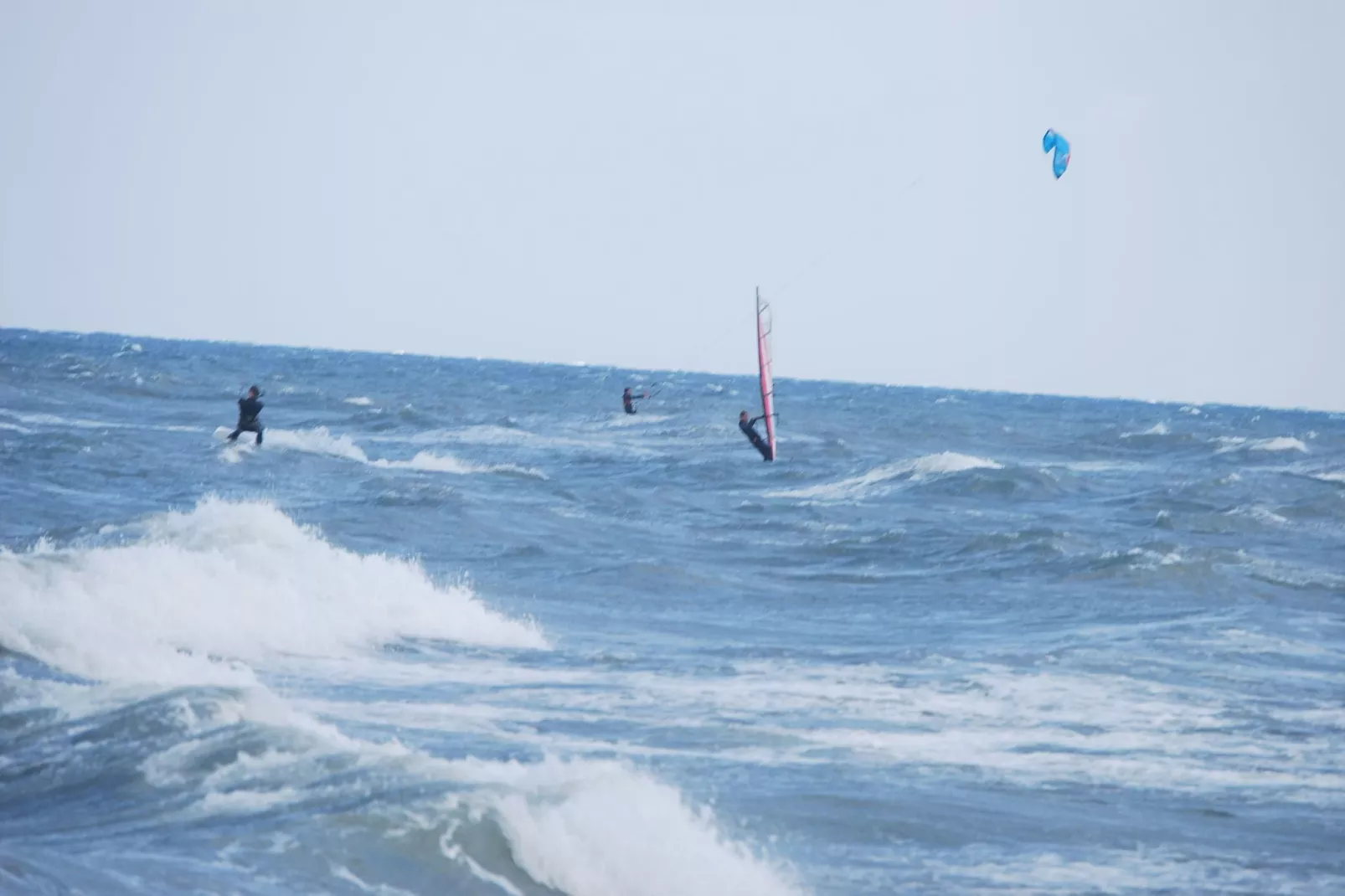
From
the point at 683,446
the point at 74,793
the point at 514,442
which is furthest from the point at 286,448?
the point at 74,793

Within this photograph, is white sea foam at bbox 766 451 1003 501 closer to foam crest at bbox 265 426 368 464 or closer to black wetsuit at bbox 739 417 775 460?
black wetsuit at bbox 739 417 775 460

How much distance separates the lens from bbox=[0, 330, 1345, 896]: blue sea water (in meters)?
7.62

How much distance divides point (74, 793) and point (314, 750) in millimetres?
1232

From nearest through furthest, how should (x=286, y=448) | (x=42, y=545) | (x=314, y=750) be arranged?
1. (x=314, y=750)
2. (x=42, y=545)
3. (x=286, y=448)

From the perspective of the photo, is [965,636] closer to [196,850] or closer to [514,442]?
[196,850]

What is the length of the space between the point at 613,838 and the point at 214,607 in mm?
6767

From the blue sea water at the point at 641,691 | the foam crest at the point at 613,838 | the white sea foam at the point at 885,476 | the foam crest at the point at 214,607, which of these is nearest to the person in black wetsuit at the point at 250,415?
the blue sea water at the point at 641,691

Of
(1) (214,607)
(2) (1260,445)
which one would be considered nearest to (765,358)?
(1) (214,607)

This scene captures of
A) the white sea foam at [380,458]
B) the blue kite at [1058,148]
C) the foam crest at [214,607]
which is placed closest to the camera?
the foam crest at [214,607]

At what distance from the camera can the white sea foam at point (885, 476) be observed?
2931cm

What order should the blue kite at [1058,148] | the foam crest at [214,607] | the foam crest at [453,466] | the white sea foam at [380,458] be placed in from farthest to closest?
the white sea foam at [380,458] < the foam crest at [453,466] < the blue kite at [1058,148] < the foam crest at [214,607]

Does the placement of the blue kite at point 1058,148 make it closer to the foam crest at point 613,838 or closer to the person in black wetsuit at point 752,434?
the person in black wetsuit at point 752,434

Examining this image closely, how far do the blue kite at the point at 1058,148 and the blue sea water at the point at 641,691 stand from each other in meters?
4.90

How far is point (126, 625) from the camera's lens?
1250 cm
